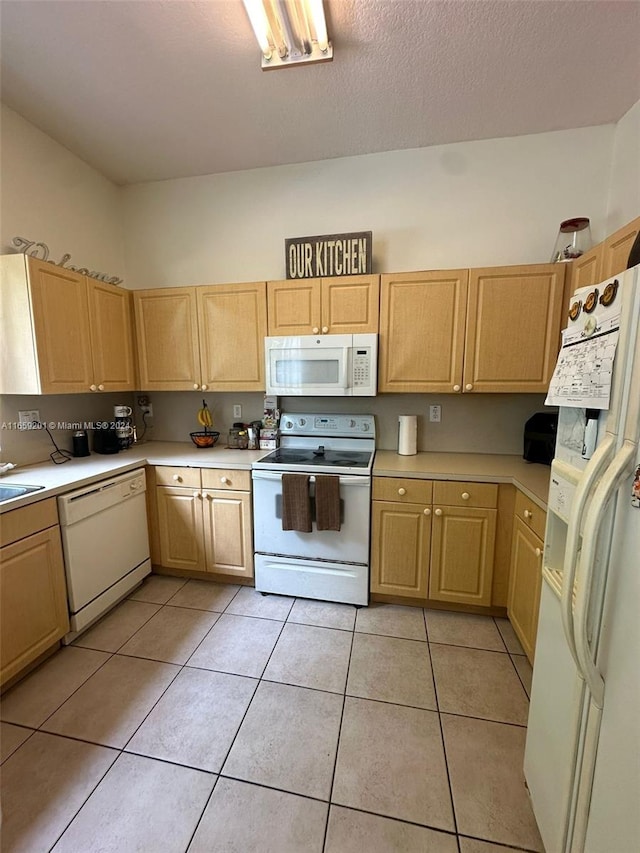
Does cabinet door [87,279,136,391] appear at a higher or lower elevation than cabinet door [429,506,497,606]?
higher

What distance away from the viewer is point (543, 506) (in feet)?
4.88

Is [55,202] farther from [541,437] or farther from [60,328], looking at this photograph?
[541,437]

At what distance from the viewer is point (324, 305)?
2.21 metres

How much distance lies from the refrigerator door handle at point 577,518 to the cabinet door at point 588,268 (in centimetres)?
132

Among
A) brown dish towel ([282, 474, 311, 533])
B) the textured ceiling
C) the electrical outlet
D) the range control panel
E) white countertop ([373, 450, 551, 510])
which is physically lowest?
brown dish towel ([282, 474, 311, 533])

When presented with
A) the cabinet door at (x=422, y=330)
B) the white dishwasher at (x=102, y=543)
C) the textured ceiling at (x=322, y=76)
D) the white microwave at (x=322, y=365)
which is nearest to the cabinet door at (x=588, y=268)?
the cabinet door at (x=422, y=330)

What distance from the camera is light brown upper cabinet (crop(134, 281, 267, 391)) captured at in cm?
235

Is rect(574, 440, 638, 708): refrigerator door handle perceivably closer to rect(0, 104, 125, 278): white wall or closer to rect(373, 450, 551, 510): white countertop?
rect(373, 450, 551, 510): white countertop

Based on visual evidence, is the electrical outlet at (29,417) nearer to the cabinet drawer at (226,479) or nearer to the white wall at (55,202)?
the white wall at (55,202)

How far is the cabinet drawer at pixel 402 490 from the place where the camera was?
198 cm

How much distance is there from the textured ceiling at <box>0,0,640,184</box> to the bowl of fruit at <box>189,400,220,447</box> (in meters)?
1.78

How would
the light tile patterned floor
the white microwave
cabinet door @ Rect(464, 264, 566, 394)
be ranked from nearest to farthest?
the light tile patterned floor → cabinet door @ Rect(464, 264, 566, 394) → the white microwave

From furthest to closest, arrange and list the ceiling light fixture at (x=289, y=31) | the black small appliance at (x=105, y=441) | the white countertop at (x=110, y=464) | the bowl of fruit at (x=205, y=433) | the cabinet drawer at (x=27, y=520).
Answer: the bowl of fruit at (x=205, y=433) → the black small appliance at (x=105, y=441) → the white countertop at (x=110, y=464) → the cabinet drawer at (x=27, y=520) → the ceiling light fixture at (x=289, y=31)

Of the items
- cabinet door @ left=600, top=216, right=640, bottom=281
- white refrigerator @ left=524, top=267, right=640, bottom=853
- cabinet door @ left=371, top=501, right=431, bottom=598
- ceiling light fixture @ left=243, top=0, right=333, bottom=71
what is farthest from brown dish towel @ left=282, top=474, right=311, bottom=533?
ceiling light fixture @ left=243, top=0, right=333, bottom=71
